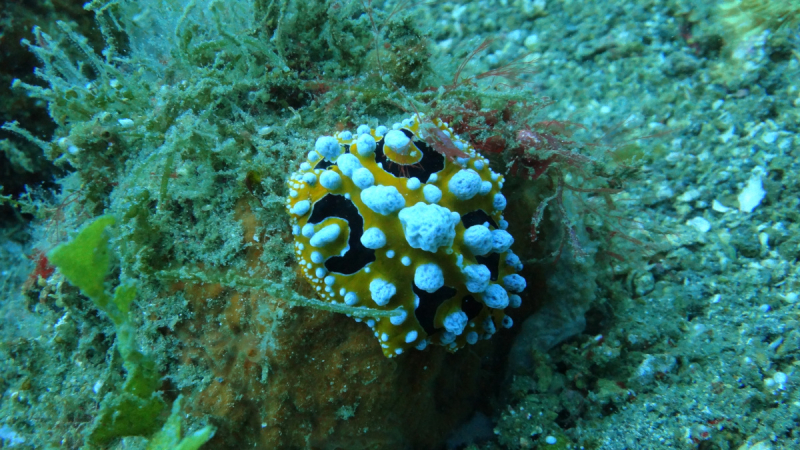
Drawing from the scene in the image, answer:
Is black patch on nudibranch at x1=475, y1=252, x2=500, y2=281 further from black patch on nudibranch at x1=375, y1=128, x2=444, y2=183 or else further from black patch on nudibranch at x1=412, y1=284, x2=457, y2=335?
black patch on nudibranch at x1=375, y1=128, x2=444, y2=183

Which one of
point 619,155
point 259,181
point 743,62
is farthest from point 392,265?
point 743,62

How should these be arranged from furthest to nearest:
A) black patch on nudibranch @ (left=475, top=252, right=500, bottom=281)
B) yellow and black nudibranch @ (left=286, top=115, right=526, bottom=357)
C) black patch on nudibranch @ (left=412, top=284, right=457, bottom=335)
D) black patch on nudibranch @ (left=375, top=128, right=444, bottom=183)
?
black patch on nudibranch @ (left=475, top=252, right=500, bottom=281) → black patch on nudibranch @ (left=375, top=128, right=444, bottom=183) → black patch on nudibranch @ (left=412, top=284, right=457, bottom=335) → yellow and black nudibranch @ (left=286, top=115, right=526, bottom=357)

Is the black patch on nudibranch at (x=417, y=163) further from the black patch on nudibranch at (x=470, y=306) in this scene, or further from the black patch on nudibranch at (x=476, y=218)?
the black patch on nudibranch at (x=470, y=306)

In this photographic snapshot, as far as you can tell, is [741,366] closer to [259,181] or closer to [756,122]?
[756,122]

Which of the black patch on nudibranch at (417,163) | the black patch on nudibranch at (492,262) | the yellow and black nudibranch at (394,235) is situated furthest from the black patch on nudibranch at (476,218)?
the black patch on nudibranch at (417,163)

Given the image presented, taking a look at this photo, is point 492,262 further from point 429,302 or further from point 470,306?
point 429,302

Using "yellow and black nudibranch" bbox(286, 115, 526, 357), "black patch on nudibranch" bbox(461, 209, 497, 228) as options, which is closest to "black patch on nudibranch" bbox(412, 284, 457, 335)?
"yellow and black nudibranch" bbox(286, 115, 526, 357)
